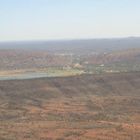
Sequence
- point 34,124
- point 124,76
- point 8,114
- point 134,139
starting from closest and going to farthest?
point 134,139 < point 34,124 < point 8,114 < point 124,76

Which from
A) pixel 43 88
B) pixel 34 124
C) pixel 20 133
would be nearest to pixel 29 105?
pixel 43 88

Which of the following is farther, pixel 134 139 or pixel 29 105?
pixel 29 105

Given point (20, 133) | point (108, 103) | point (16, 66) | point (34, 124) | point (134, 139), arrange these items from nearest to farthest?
point (134, 139), point (20, 133), point (34, 124), point (108, 103), point (16, 66)

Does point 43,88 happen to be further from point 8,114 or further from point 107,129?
point 107,129

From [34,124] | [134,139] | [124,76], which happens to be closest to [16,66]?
[124,76]

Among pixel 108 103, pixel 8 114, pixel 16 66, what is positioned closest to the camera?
pixel 8 114

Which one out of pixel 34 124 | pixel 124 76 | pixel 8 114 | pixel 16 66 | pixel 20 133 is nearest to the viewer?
pixel 20 133

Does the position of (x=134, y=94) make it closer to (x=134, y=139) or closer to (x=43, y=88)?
(x=43, y=88)

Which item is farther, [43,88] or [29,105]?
[43,88]
